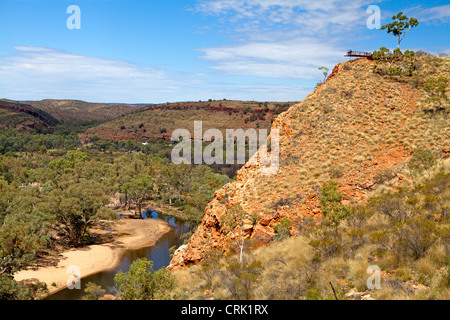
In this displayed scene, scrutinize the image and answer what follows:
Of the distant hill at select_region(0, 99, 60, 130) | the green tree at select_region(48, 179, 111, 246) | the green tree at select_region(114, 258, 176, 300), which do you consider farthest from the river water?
the distant hill at select_region(0, 99, 60, 130)

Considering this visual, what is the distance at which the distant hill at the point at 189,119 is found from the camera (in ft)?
396

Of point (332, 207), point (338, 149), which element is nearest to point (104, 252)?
point (338, 149)

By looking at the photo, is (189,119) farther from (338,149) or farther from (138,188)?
(338,149)

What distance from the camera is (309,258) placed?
11016 mm

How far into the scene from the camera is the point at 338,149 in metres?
22.6

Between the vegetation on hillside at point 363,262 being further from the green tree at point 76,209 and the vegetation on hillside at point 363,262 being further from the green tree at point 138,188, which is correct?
the green tree at point 138,188

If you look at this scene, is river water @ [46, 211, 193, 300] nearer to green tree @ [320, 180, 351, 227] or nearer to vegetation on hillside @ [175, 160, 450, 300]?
vegetation on hillside @ [175, 160, 450, 300]

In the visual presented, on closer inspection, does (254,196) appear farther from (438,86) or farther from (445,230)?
(438,86)

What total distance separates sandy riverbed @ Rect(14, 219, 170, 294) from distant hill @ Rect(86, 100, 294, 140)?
69060mm

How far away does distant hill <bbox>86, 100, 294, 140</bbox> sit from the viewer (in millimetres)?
120625

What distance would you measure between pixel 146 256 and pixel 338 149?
2708 centimetres

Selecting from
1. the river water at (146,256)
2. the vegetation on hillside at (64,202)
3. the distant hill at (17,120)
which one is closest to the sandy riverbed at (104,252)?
the river water at (146,256)

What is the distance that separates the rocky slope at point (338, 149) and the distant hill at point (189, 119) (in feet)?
263
